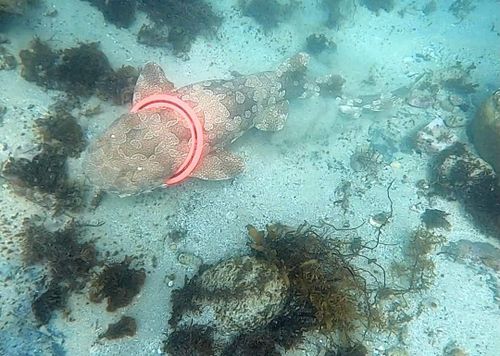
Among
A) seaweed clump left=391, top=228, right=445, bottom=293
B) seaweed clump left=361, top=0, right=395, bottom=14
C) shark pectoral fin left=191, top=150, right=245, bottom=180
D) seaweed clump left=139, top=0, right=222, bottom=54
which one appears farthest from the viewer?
seaweed clump left=361, top=0, right=395, bottom=14

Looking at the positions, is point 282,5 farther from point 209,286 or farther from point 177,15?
A: point 209,286

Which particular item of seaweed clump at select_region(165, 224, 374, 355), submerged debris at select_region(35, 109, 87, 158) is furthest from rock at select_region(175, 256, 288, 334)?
submerged debris at select_region(35, 109, 87, 158)

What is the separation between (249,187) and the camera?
9578 millimetres

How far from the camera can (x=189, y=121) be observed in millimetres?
8016

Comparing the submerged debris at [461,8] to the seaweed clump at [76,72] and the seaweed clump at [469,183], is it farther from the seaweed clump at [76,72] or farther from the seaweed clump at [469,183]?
the seaweed clump at [76,72]

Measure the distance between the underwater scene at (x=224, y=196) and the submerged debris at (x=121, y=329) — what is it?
0.04 metres

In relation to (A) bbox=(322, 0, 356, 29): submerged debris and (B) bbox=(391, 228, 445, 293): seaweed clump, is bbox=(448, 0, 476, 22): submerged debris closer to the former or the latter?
(A) bbox=(322, 0, 356, 29): submerged debris

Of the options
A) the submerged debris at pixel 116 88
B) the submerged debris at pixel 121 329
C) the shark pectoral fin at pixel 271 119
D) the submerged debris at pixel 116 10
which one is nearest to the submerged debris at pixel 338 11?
the shark pectoral fin at pixel 271 119

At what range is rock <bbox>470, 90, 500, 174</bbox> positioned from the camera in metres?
9.80

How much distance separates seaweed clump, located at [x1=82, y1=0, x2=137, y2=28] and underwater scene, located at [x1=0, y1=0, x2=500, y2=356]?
0.14ft

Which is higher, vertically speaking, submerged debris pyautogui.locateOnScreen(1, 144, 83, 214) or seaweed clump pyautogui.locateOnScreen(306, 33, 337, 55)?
seaweed clump pyautogui.locateOnScreen(306, 33, 337, 55)

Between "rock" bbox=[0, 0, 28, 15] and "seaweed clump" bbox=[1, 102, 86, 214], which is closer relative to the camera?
"seaweed clump" bbox=[1, 102, 86, 214]

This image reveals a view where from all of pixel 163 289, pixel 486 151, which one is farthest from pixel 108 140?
pixel 486 151

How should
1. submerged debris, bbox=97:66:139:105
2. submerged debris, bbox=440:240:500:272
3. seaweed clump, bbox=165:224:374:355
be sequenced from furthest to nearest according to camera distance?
submerged debris, bbox=97:66:139:105 → submerged debris, bbox=440:240:500:272 → seaweed clump, bbox=165:224:374:355
